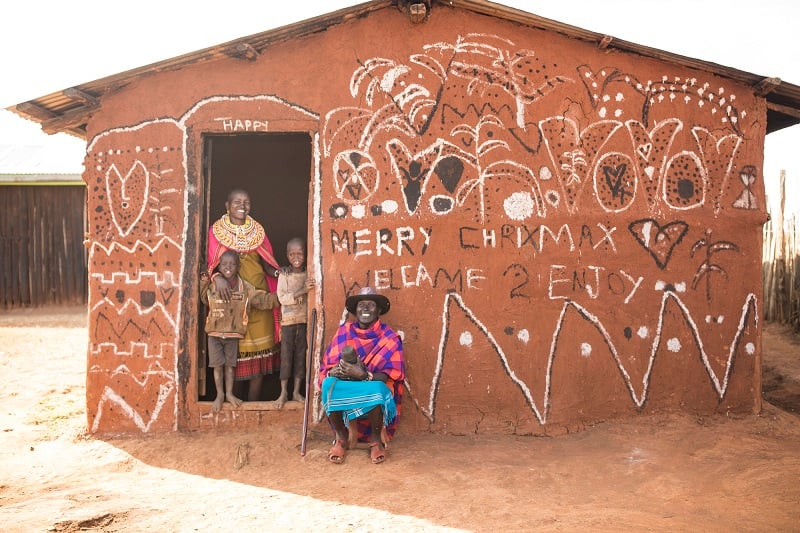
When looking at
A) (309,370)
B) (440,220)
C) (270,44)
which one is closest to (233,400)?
(309,370)

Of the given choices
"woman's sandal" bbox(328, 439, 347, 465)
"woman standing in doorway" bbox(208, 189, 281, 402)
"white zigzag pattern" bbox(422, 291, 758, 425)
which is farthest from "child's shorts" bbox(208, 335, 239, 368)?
"white zigzag pattern" bbox(422, 291, 758, 425)

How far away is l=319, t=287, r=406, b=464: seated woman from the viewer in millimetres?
5258

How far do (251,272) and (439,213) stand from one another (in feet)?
5.97

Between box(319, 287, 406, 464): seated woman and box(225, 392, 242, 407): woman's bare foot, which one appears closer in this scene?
box(319, 287, 406, 464): seated woman

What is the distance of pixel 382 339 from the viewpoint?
217 inches

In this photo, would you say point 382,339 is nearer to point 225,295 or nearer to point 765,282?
point 225,295

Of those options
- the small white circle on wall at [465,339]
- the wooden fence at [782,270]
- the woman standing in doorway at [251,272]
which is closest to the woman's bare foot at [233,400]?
the woman standing in doorway at [251,272]

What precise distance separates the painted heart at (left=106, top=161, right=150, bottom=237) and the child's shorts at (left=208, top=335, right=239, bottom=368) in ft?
4.01

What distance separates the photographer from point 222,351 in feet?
19.7

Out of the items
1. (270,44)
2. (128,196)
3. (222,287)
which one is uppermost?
(270,44)

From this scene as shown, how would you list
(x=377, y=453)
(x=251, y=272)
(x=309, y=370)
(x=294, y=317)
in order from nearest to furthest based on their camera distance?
(x=377, y=453)
(x=309, y=370)
(x=294, y=317)
(x=251, y=272)

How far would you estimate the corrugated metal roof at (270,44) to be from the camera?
5.69 metres

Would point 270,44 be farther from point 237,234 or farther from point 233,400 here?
point 233,400

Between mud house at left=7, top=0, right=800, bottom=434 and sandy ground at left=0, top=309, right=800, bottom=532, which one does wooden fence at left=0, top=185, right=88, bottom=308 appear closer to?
sandy ground at left=0, top=309, right=800, bottom=532
